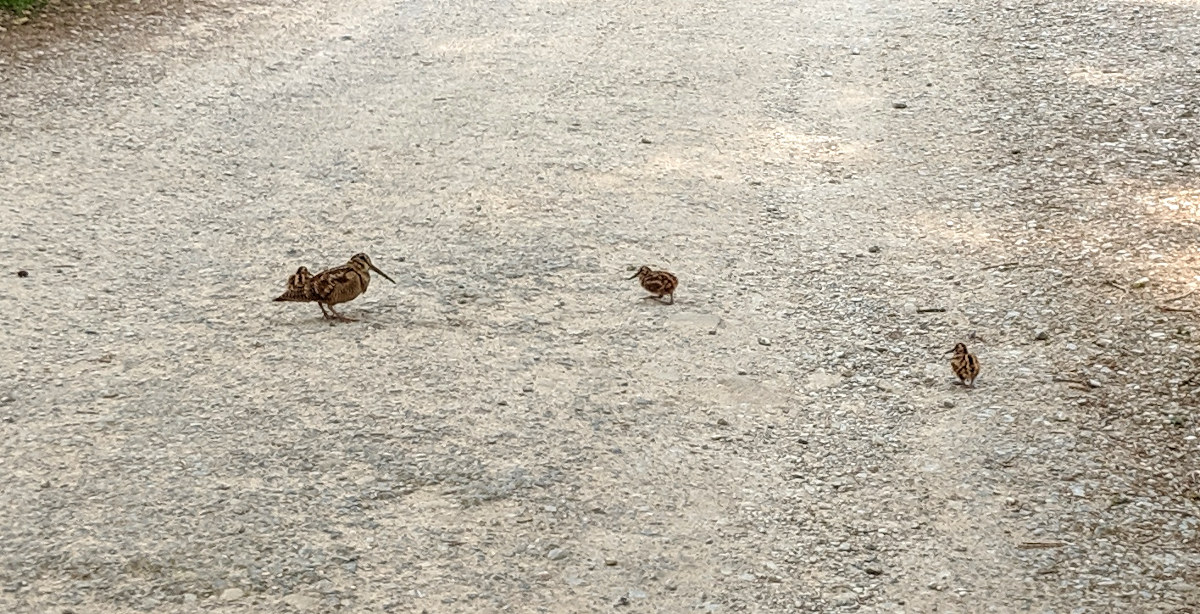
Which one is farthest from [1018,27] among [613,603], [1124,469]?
[613,603]

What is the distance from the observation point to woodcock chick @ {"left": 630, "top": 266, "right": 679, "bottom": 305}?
6.25 m

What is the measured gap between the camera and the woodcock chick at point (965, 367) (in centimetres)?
550

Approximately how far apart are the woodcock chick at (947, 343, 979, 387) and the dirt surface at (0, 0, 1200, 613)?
0.19ft

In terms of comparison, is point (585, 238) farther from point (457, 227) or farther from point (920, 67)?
point (920, 67)

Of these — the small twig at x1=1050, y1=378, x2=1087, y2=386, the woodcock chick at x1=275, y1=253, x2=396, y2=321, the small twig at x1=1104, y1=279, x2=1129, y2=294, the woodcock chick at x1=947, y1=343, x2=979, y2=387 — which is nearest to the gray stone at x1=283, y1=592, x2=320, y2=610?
the woodcock chick at x1=275, y1=253, x2=396, y2=321

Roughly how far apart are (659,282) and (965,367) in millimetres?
1475

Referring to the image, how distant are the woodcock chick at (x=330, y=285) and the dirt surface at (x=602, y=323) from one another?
0.44 ft

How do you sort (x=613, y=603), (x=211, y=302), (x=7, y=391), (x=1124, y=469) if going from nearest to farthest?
(x=613, y=603) < (x=1124, y=469) < (x=7, y=391) < (x=211, y=302)

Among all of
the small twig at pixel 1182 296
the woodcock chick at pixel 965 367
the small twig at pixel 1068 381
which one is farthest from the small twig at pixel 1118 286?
the woodcock chick at pixel 965 367

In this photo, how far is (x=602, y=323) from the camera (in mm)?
6133

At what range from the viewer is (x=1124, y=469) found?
16.2ft

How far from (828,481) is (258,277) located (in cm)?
308

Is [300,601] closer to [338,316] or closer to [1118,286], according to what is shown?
[338,316]

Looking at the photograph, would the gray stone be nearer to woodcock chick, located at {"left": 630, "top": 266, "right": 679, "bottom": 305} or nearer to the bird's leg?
the bird's leg
